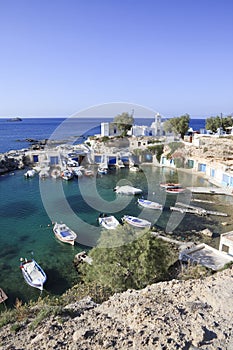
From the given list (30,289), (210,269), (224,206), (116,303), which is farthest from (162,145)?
(116,303)

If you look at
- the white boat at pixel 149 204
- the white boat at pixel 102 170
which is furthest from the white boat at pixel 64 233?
the white boat at pixel 102 170

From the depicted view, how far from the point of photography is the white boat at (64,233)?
19.4 m

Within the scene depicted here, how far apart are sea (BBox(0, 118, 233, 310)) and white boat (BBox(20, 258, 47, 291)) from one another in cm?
35

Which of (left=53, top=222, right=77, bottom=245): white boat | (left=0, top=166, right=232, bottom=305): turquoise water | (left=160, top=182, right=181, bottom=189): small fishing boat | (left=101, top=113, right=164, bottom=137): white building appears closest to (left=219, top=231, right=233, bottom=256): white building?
(left=0, top=166, right=232, bottom=305): turquoise water

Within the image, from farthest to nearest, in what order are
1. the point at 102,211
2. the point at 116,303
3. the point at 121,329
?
the point at 102,211 → the point at 116,303 → the point at 121,329

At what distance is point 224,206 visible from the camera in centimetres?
2675

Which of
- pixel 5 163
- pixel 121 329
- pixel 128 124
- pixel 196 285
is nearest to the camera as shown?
pixel 121 329

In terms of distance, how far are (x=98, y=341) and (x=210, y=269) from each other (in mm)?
10425

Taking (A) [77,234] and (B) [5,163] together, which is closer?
(A) [77,234]

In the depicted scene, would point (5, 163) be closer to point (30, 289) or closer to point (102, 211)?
point (102, 211)

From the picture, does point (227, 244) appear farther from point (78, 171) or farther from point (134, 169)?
point (78, 171)

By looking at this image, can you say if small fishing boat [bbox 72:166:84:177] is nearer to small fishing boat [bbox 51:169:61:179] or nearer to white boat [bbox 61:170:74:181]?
white boat [bbox 61:170:74:181]

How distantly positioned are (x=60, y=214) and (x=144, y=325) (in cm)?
1952

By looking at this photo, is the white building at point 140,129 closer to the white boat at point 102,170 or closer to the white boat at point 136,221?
the white boat at point 102,170
